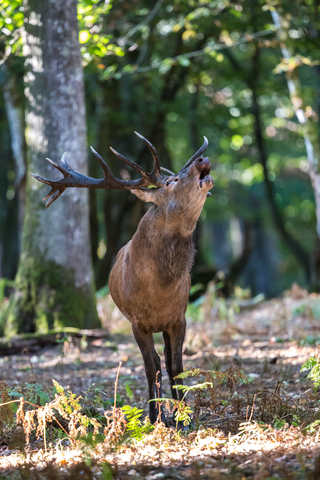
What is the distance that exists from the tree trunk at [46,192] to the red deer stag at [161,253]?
3768mm

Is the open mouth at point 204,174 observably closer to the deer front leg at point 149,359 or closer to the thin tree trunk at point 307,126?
the deer front leg at point 149,359

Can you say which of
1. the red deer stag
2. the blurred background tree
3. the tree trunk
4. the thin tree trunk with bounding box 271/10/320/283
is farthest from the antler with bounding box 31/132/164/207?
the thin tree trunk with bounding box 271/10/320/283

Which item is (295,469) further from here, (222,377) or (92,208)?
(92,208)

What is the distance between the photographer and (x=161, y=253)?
4.39 m

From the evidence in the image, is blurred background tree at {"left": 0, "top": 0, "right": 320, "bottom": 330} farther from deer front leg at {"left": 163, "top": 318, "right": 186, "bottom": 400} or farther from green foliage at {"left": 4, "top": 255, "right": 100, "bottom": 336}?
deer front leg at {"left": 163, "top": 318, "right": 186, "bottom": 400}

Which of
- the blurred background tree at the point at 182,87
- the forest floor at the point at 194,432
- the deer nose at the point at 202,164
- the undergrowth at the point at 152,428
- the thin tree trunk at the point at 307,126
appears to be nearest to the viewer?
the forest floor at the point at 194,432

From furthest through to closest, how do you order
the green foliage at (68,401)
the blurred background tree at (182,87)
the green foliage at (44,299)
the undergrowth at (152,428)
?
1. the blurred background tree at (182,87)
2. the green foliage at (44,299)
3. the green foliage at (68,401)
4. the undergrowth at (152,428)

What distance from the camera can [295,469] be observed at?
117 inches

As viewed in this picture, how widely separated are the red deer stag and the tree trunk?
377cm

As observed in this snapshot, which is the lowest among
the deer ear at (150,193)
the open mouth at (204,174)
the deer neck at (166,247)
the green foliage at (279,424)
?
the green foliage at (279,424)

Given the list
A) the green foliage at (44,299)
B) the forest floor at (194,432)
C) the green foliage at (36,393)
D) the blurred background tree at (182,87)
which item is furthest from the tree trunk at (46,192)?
the green foliage at (36,393)

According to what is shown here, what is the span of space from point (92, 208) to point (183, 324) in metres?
11.2

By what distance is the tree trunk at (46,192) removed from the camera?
8305 mm

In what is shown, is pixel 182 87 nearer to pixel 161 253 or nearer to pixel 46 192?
pixel 46 192
